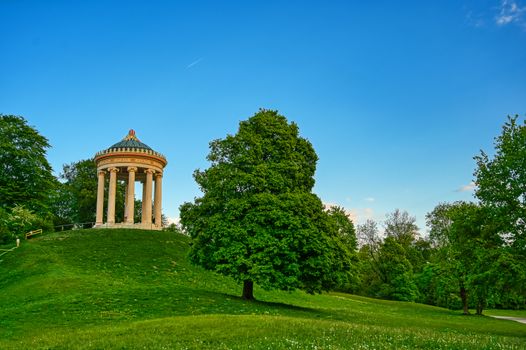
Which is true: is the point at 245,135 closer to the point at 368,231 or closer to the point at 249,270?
the point at 249,270

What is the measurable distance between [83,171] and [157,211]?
99.1 feet

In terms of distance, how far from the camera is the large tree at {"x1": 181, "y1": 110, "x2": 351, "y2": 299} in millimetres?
26156

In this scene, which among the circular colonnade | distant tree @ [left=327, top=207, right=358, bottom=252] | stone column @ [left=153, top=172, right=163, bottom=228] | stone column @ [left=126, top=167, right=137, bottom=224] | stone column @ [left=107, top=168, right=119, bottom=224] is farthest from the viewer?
stone column @ [left=153, top=172, right=163, bottom=228]

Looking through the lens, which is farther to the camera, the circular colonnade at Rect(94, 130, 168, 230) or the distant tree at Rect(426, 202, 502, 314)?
the circular colonnade at Rect(94, 130, 168, 230)

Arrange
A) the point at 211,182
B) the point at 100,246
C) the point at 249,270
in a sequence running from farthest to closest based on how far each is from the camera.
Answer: the point at 100,246, the point at 211,182, the point at 249,270

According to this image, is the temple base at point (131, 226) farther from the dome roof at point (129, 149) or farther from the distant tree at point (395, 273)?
the distant tree at point (395, 273)

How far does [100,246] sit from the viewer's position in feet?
154

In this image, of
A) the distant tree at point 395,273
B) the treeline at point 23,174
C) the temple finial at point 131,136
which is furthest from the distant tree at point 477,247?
the temple finial at point 131,136

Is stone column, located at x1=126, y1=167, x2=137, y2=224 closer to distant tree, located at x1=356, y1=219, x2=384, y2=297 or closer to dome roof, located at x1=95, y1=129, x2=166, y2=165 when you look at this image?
dome roof, located at x1=95, y1=129, x2=166, y2=165

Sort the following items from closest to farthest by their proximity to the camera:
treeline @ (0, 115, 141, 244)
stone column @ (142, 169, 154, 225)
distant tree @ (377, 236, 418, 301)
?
treeline @ (0, 115, 141, 244) → stone column @ (142, 169, 154, 225) → distant tree @ (377, 236, 418, 301)

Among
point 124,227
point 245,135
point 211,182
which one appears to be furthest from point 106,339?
point 124,227

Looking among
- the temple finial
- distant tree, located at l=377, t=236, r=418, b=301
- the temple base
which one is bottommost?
distant tree, located at l=377, t=236, r=418, b=301

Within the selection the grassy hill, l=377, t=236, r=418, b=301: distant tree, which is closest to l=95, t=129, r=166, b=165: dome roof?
the grassy hill

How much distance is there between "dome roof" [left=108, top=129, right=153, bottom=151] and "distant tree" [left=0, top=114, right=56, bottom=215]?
907 centimetres
